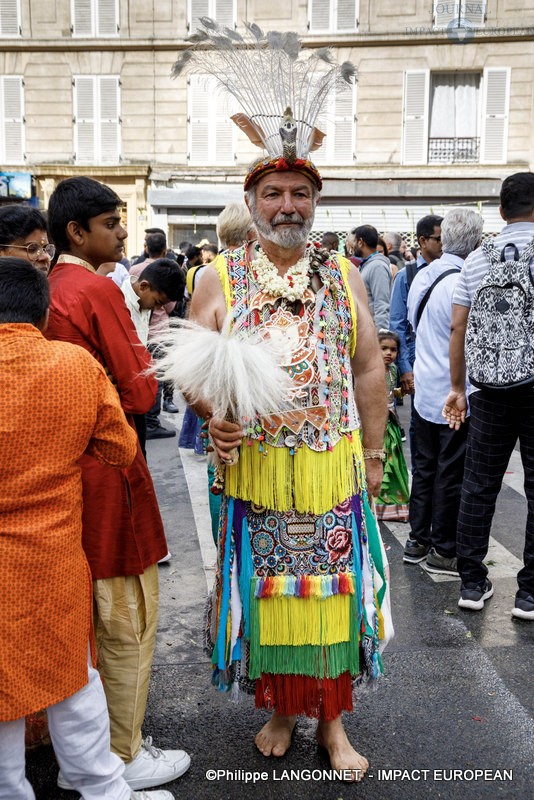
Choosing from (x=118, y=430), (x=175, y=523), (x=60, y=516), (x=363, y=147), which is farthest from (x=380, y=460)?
(x=363, y=147)

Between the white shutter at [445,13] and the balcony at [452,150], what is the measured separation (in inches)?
107

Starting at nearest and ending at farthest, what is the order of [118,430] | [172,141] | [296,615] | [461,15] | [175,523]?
[118,430], [296,615], [175,523], [461,15], [172,141]

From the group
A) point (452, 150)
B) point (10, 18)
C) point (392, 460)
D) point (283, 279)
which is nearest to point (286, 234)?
point (283, 279)

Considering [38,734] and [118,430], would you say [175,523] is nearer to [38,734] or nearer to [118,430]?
[38,734]

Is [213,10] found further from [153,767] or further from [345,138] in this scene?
[153,767]

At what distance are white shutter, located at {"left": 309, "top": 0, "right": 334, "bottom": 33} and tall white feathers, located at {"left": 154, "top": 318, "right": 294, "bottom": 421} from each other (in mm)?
19284

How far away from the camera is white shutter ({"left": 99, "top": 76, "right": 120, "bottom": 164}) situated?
64.7 ft

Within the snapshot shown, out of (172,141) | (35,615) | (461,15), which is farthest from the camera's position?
(172,141)

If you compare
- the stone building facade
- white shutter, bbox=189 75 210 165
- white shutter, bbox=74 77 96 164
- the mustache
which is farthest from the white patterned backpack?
white shutter, bbox=74 77 96 164

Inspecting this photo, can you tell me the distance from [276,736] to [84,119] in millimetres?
19865

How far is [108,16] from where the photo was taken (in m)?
19.7

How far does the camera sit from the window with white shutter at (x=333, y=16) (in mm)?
19062

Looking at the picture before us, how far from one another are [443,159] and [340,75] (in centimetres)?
1819

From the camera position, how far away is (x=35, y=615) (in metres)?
1.89
